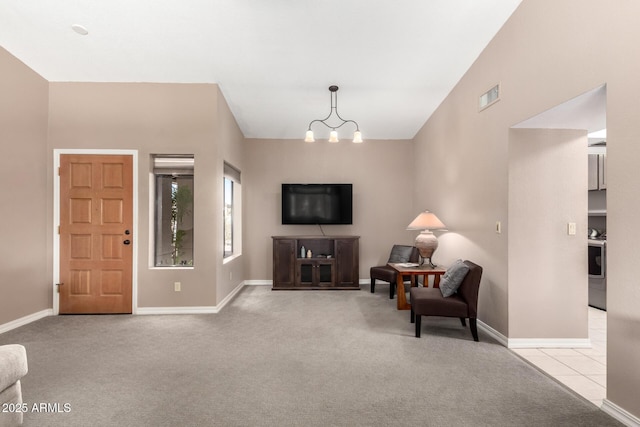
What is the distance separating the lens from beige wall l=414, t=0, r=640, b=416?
1.92 meters

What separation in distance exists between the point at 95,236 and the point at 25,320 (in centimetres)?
119

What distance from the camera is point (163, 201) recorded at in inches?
173

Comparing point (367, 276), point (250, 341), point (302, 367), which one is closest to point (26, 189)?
point (250, 341)

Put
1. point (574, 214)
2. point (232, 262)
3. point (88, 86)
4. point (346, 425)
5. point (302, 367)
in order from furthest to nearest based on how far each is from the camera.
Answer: point (232, 262) < point (88, 86) < point (574, 214) < point (302, 367) < point (346, 425)

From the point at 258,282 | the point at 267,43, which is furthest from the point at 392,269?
the point at 267,43

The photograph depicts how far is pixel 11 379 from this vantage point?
1.79m

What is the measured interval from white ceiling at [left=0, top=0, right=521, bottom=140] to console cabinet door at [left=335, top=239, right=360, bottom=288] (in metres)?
2.52

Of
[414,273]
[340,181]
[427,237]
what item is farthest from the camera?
[340,181]

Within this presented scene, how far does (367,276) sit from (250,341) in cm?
347

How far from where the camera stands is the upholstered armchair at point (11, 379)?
175 cm

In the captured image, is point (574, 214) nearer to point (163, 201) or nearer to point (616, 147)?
point (616, 147)

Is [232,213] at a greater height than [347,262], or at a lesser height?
greater

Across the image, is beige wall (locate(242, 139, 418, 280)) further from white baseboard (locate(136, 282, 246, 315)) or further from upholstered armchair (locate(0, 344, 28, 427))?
upholstered armchair (locate(0, 344, 28, 427))

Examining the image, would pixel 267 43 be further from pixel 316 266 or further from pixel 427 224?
pixel 316 266
